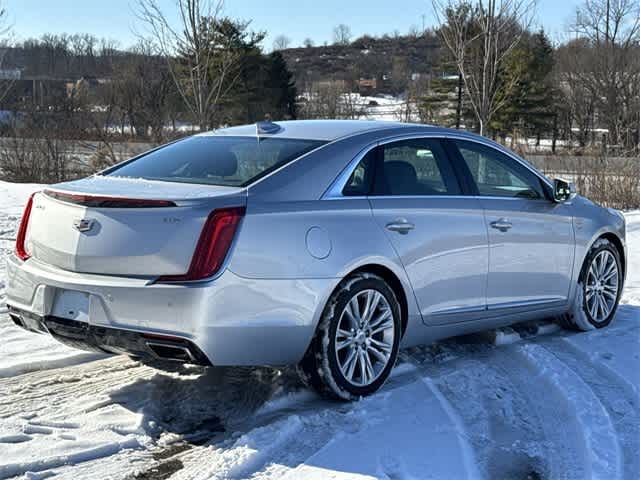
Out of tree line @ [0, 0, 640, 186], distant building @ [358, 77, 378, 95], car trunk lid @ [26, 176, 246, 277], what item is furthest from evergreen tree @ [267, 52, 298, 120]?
distant building @ [358, 77, 378, 95]

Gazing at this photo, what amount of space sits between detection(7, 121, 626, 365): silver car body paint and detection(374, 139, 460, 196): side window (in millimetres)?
73

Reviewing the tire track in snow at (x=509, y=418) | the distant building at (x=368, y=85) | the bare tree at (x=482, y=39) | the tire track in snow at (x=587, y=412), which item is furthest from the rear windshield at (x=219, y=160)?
the distant building at (x=368, y=85)

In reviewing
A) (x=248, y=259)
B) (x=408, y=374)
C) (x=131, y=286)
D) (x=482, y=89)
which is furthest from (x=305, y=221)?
(x=482, y=89)

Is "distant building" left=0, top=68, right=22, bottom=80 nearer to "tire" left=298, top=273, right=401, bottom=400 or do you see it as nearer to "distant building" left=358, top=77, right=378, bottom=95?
"tire" left=298, top=273, right=401, bottom=400

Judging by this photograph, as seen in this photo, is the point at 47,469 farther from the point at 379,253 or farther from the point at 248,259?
the point at 379,253

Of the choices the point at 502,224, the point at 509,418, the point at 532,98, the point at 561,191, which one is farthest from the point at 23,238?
the point at 532,98

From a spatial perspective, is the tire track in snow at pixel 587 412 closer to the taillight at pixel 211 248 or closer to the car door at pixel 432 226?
the car door at pixel 432 226

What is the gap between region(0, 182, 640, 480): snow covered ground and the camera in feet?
12.0

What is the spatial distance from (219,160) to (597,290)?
3.26 m

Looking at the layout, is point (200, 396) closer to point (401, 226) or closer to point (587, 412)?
point (401, 226)

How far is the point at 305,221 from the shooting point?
13.6 feet

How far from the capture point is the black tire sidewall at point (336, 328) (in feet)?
14.1

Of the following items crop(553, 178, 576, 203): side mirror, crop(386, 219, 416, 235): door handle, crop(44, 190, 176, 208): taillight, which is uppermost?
crop(44, 190, 176, 208): taillight

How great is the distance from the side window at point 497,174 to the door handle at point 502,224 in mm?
188
